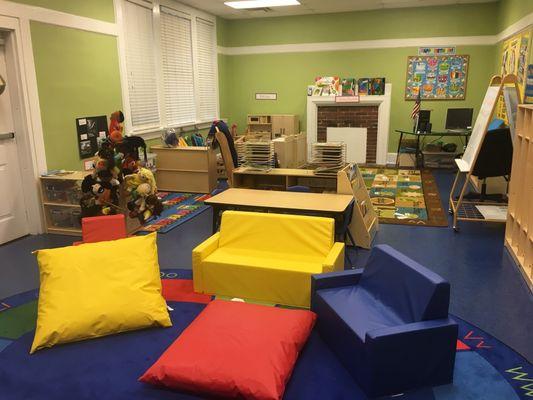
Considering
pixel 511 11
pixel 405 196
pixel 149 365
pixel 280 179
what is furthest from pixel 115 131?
pixel 511 11

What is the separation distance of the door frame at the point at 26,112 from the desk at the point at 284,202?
2.29 metres

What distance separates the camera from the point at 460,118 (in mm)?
8805

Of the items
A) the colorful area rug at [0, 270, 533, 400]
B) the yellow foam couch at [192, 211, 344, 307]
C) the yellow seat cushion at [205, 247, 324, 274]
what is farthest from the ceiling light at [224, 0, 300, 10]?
the colorful area rug at [0, 270, 533, 400]

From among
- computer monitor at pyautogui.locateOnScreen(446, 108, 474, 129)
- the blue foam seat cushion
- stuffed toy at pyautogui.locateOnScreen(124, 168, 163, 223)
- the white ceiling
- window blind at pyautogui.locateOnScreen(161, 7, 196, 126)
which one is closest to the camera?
the blue foam seat cushion

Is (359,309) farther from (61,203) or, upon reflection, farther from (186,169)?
(186,169)

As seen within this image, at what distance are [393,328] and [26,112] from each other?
4.58 m

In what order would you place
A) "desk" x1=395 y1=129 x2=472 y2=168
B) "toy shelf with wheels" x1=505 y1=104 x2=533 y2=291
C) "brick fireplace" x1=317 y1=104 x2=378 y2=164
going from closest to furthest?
"toy shelf with wheels" x1=505 y1=104 x2=533 y2=291 → "desk" x1=395 y1=129 x2=472 y2=168 → "brick fireplace" x1=317 y1=104 x2=378 y2=164

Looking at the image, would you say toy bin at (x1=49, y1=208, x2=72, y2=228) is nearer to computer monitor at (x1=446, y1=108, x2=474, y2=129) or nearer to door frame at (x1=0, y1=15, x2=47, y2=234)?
door frame at (x1=0, y1=15, x2=47, y2=234)

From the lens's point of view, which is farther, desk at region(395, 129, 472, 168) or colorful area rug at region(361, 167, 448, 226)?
desk at region(395, 129, 472, 168)

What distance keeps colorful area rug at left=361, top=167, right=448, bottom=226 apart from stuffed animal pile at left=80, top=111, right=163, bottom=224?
298cm

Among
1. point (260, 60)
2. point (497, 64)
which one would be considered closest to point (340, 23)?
point (260, 60)

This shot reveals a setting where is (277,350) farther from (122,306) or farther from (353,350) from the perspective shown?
(122,306)

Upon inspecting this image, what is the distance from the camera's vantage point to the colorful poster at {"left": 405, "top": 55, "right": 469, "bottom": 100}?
29.3 feet

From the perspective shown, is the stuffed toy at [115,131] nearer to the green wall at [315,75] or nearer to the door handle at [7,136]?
the door handle at [7,136]
